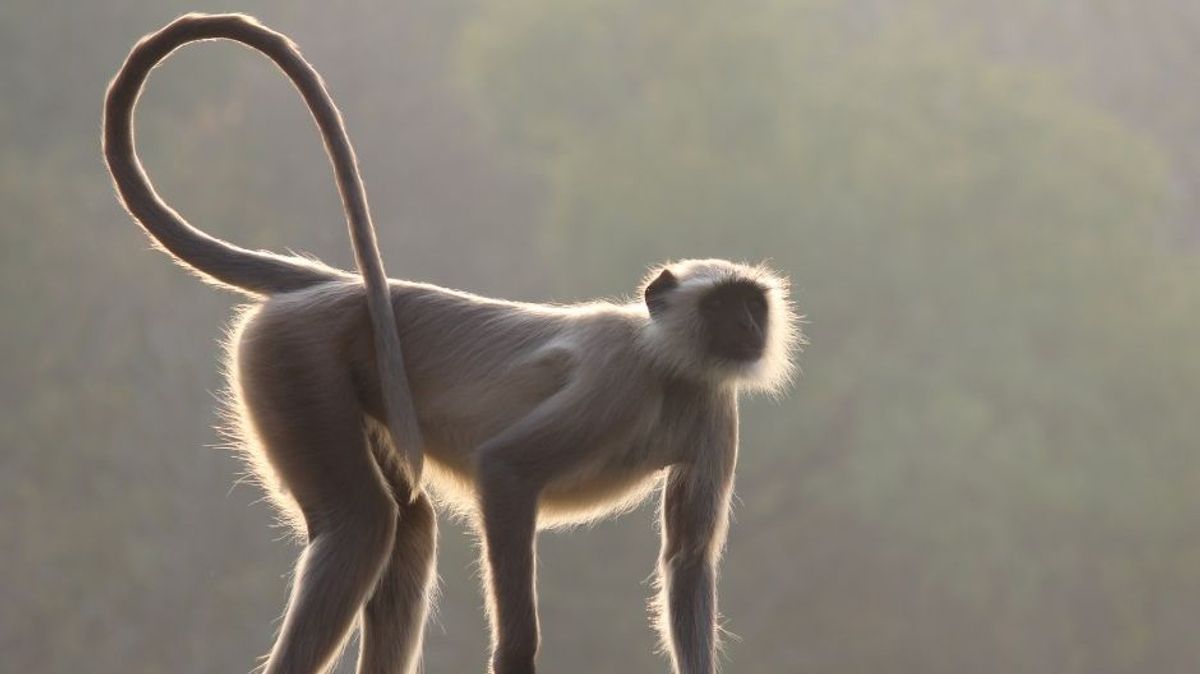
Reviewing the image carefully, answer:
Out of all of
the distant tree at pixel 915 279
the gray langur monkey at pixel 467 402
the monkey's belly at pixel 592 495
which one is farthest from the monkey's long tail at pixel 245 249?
the distant tree at pixel 915 279

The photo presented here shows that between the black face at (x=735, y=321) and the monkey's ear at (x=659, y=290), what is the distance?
74mm

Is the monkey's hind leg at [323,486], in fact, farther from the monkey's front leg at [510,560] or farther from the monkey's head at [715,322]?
the monkey's head at [715,322]

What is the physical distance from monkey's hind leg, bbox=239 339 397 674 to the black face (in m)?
0.70

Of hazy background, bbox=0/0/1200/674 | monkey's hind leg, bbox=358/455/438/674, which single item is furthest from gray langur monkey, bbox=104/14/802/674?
hazy background, bbox=0/0/1200/674

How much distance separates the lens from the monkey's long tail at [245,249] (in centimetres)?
344

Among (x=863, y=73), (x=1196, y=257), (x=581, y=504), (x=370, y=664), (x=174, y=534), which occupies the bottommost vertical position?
(x=370, y=664)

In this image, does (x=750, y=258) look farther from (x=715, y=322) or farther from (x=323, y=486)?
(x=323, y=486)

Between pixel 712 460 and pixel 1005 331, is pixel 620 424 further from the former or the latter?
pixel 1005 331

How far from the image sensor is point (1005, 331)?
64.3ft

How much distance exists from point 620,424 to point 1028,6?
1998cm

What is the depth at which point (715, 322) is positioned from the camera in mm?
3510

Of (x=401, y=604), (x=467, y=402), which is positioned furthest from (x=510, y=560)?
(x=401, y=604)

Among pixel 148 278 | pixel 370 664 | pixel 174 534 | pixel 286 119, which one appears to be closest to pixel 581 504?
pixel 370 664

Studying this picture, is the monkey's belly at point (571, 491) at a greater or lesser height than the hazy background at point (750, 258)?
lesser
